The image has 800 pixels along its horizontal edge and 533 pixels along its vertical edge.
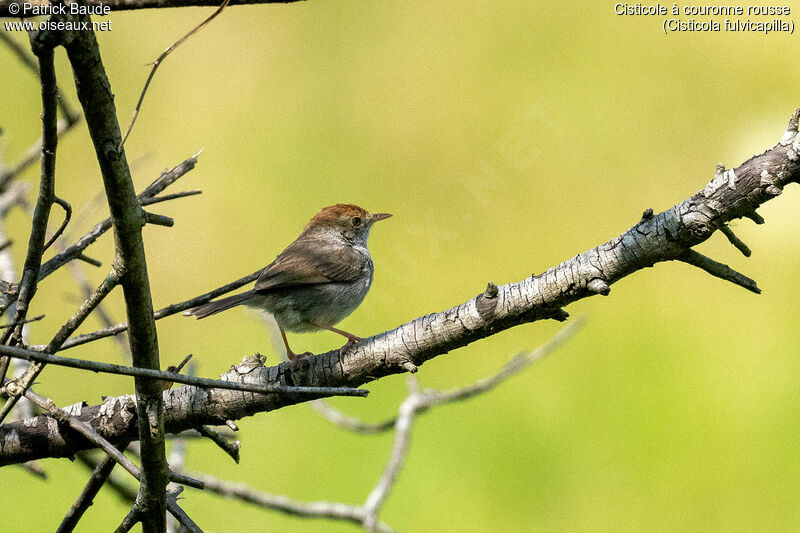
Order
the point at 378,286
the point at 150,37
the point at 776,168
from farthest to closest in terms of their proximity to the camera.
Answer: the point at 150,37 → the point at 378,286 → the point at 776,168

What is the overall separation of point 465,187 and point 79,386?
2.90 m

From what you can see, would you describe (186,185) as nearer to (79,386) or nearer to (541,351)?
(79,386)

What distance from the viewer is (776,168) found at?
1.53m

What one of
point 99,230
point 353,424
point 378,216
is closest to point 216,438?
point 99,230

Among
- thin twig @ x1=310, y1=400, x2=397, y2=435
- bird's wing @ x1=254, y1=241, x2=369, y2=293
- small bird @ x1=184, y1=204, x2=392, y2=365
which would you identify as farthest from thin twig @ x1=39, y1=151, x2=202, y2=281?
bird's wing @ x1=254, y1=241, x2=369, y2=293

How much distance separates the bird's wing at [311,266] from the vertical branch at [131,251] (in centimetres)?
193

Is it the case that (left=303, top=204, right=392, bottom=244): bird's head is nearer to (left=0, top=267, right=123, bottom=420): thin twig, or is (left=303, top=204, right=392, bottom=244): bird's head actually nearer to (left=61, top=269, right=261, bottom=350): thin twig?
(left=61, top=269, right=261, bottom=350): thin twig

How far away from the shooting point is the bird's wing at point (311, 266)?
11.8 feet

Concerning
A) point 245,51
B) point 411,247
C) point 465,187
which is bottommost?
point 411,247

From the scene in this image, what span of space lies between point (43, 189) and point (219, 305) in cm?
190

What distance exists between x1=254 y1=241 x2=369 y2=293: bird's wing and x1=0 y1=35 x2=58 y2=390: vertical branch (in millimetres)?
1925

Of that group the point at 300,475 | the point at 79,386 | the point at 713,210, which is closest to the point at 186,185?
the point at 79,386

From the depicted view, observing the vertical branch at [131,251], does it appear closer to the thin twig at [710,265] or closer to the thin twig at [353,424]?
the thin twig at [710,265]

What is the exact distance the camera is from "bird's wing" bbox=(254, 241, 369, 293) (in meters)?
3.60
